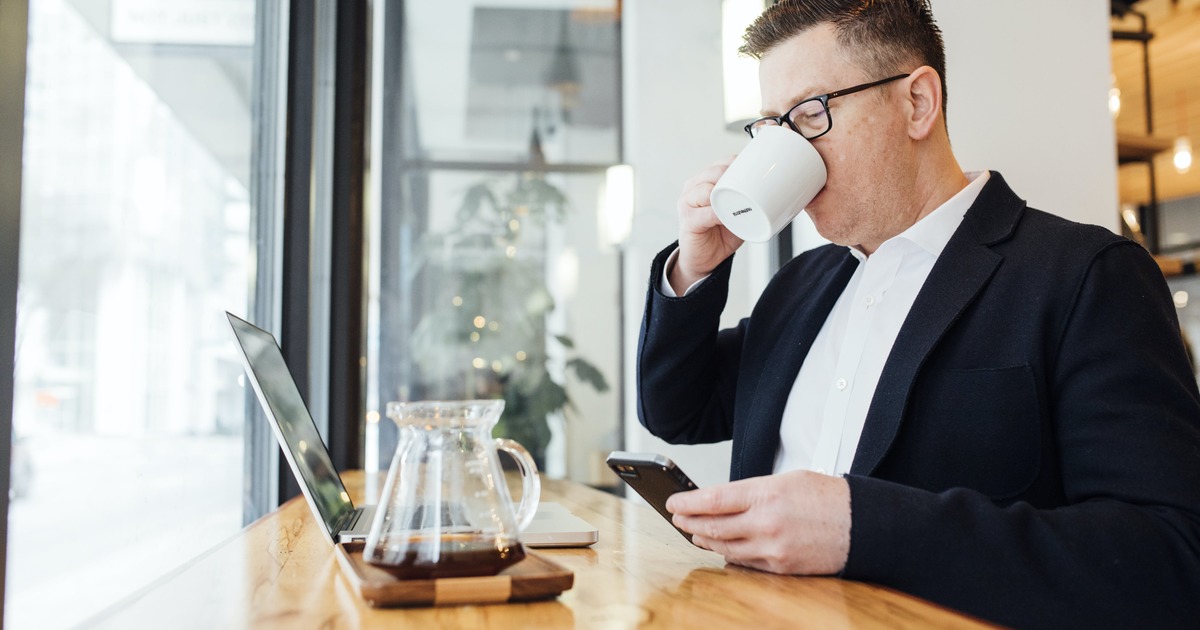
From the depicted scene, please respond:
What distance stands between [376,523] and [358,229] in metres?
2.11

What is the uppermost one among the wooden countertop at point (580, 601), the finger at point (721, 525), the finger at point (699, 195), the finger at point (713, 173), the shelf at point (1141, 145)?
the shelf at point (1141, 145)

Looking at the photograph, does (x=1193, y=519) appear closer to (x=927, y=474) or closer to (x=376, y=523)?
(x=927, y=474)

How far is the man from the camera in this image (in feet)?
2.73

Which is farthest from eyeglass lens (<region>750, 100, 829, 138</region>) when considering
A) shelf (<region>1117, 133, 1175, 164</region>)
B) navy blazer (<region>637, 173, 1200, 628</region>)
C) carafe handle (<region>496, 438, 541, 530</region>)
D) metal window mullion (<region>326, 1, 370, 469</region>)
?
shelf (<region>1117, 133, 1175, 164</region>)

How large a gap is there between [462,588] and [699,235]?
786 mm

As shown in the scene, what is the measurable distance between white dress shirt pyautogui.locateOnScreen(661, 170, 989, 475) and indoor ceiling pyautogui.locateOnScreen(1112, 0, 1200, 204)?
11.2 feet

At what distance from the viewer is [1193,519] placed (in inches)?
35.8

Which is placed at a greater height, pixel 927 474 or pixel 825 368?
pixel 825 368

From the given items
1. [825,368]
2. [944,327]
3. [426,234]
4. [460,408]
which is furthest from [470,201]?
[460,408]

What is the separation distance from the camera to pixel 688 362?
154 centimetres

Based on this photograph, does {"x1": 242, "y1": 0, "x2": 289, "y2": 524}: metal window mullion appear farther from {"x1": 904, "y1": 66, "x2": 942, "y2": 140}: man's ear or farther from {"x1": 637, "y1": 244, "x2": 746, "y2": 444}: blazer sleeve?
{"x1": 904, "y1": 66, "x2": 942, "y2": 140}: man's ear

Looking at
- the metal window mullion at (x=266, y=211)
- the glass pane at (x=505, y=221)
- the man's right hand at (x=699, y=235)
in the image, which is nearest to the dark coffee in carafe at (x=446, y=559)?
the man's right hand at (x=699, y=235)

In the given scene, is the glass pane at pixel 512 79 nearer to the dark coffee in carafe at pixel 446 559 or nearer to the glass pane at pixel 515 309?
the glass pane at pixel 515 309

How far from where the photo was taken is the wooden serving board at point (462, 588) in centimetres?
68
